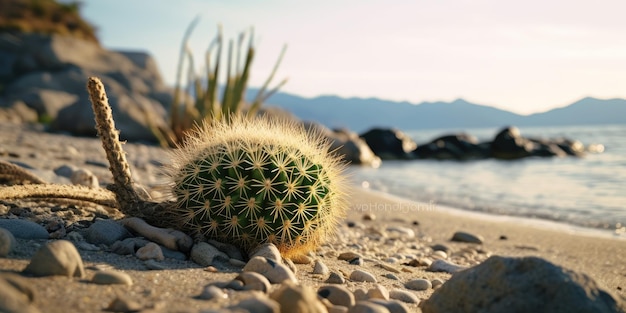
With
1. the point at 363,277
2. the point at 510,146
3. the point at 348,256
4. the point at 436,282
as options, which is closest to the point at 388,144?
the point at 510,146

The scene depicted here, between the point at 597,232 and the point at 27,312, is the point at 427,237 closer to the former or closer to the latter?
the point at 597,232

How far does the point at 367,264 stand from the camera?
14.4 feet

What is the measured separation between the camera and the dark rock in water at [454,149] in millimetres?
25469

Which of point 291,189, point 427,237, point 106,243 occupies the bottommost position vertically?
point 427,237

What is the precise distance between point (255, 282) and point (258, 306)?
0.51 meters

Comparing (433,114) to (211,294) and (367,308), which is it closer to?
(367,308)

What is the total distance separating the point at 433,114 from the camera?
153 metres

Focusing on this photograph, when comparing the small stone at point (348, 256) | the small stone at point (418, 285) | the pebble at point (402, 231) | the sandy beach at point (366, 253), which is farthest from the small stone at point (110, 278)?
the pebble at point (402, 231)

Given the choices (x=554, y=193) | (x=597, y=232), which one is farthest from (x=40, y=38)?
(x=597, y=232)

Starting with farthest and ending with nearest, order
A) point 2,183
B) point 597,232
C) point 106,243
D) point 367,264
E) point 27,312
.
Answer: point 597,232
point 2,183
point 367,264
point 106,243
point 27,312

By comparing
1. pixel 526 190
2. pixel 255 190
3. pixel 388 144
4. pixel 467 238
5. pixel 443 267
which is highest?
Answer: pixel 255 190

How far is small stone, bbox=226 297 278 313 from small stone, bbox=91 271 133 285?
60 cm

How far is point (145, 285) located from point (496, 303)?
1621mm

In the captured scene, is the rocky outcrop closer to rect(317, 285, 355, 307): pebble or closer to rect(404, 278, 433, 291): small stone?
rect(404, 278, 433, 291): small stone
